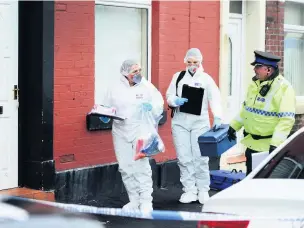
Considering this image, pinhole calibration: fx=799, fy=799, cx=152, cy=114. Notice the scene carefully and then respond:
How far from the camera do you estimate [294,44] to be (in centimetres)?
1484

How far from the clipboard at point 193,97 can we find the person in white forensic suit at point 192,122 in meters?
0.01

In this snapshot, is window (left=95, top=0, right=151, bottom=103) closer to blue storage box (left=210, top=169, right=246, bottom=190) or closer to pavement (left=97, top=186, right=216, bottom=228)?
pavement (left=97, top=186, right=216, bottom=228)

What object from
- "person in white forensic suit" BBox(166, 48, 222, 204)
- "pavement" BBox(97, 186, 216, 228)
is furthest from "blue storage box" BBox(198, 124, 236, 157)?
"pavement" BBox(97, 186, 216, 228)

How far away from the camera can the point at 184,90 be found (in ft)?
32.2

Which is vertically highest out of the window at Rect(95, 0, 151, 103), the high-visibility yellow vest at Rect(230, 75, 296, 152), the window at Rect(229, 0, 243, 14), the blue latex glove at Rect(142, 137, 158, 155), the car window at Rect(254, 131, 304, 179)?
the window at Rect(229, 0, 243, 14)

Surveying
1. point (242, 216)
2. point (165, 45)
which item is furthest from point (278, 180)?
point (165, 45)

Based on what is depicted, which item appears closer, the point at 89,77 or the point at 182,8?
the point at 89,77

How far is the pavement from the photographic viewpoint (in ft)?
28.7

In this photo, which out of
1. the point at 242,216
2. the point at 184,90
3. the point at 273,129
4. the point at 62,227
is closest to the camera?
the point at 62,227

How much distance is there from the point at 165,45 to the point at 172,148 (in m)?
1.47

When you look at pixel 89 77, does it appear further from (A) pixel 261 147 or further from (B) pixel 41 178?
(A) pixel 261 147

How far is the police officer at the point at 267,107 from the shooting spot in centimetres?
830

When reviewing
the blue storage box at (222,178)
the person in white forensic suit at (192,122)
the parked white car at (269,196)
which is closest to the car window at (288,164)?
the parked white car at (269,196)

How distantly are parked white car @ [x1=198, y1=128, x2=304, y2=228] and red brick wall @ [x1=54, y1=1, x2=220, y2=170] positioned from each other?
4.28 meters
